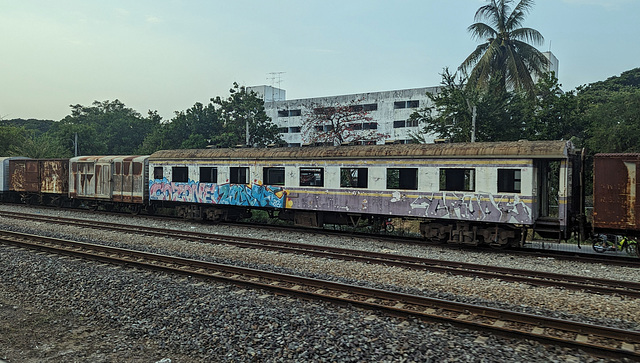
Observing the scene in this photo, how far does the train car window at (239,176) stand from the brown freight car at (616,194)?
12.2 m

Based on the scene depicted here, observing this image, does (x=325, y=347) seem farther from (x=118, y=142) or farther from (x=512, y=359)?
(x=118, y=142)

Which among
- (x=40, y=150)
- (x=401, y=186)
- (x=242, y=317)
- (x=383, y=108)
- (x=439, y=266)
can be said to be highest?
(x=383, y=108)

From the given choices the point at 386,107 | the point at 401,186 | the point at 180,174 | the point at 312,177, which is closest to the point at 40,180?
the point at 180,174

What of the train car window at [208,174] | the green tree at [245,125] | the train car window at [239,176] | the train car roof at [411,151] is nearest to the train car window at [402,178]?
the train car roof at [411,151]

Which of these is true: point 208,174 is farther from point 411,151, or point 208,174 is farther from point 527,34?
point 527,34

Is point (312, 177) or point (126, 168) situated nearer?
point (312, 177)

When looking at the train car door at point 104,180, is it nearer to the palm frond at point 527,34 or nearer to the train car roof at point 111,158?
the train car roof at point 111,158

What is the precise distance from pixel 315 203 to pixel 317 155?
1.78 m

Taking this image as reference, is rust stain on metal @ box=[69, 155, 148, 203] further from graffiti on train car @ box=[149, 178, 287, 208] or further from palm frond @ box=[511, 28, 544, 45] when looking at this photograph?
palm frond @ box=[511, 28, 544, 45]

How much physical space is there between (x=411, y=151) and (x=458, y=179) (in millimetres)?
1792

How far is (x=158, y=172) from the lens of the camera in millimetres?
21406

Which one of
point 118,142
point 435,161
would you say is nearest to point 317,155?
point 435,161

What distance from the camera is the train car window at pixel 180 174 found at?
20.4m

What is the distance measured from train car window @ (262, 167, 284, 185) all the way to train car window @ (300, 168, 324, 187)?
0.92 metres
